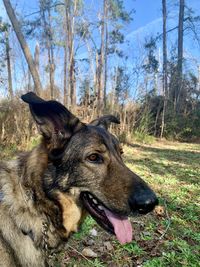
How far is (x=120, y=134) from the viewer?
526 inches

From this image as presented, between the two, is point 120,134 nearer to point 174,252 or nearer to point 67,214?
point 174,252

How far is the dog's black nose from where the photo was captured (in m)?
2.39

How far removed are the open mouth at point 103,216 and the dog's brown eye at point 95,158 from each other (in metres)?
0.25

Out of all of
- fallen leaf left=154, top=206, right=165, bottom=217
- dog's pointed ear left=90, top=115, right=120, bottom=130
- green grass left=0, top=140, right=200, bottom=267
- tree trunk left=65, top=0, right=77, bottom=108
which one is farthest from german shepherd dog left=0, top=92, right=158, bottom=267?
tree trunk left=65, top=0, right=77, bottom=108

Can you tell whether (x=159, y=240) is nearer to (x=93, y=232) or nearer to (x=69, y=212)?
(x=93, y=232)

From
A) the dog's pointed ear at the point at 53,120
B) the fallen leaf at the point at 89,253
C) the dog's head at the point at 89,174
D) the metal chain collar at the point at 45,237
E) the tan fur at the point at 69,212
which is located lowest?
the fallen leaf at the point at 89,253

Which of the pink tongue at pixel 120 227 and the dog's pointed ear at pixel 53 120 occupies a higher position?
the dog's pointed ear at pixel 53 120

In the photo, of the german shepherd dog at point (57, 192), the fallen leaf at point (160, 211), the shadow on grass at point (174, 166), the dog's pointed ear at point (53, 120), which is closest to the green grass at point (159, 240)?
→ the fallen leaf at point (160, 211)

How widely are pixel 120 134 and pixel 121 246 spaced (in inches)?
375

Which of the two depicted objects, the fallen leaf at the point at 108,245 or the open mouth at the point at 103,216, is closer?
the open mouth at the point at 103,216

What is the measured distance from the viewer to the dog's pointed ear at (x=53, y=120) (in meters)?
2.46

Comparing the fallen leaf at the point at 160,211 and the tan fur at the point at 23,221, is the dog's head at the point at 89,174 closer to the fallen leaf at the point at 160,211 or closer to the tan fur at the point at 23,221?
the tan fur at the point at 23,221

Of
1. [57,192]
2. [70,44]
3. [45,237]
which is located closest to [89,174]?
[57,192]

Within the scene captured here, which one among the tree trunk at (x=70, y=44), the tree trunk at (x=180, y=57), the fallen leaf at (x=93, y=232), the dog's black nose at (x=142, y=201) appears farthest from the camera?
the tree trunk at (x=180, y=57)
